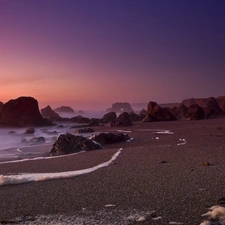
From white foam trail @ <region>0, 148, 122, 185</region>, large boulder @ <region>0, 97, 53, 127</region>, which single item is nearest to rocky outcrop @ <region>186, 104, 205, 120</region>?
large boulder @ <region>0, 97, 53, 127</region>

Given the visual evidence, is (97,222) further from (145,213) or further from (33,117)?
(33,117)

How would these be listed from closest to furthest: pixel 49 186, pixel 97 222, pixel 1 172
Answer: pixel 97 222 → pixel 49 186 → pixel 1 172

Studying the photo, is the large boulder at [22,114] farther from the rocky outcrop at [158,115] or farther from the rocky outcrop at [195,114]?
the rocky outcrop at [195,114]

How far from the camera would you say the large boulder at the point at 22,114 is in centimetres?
4363

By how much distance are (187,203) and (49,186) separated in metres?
2.68

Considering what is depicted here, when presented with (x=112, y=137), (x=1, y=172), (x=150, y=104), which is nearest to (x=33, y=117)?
(x=150, y=104)

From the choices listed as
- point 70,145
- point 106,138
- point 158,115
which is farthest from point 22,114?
point 70,145

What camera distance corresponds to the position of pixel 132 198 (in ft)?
15.7

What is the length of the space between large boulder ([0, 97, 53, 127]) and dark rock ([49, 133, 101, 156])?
104 feet

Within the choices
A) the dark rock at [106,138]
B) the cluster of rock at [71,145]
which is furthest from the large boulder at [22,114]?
the cluster of rock at [71,145]

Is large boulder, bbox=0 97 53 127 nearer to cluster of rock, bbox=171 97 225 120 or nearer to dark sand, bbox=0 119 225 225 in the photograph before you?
cluster of rock, bbox=171 97 225 120

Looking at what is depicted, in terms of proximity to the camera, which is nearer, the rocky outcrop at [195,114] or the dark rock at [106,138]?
the dark rock at [106,138]

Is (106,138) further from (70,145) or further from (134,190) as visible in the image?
(134,190)

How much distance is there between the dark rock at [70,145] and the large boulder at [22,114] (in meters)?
31.7
